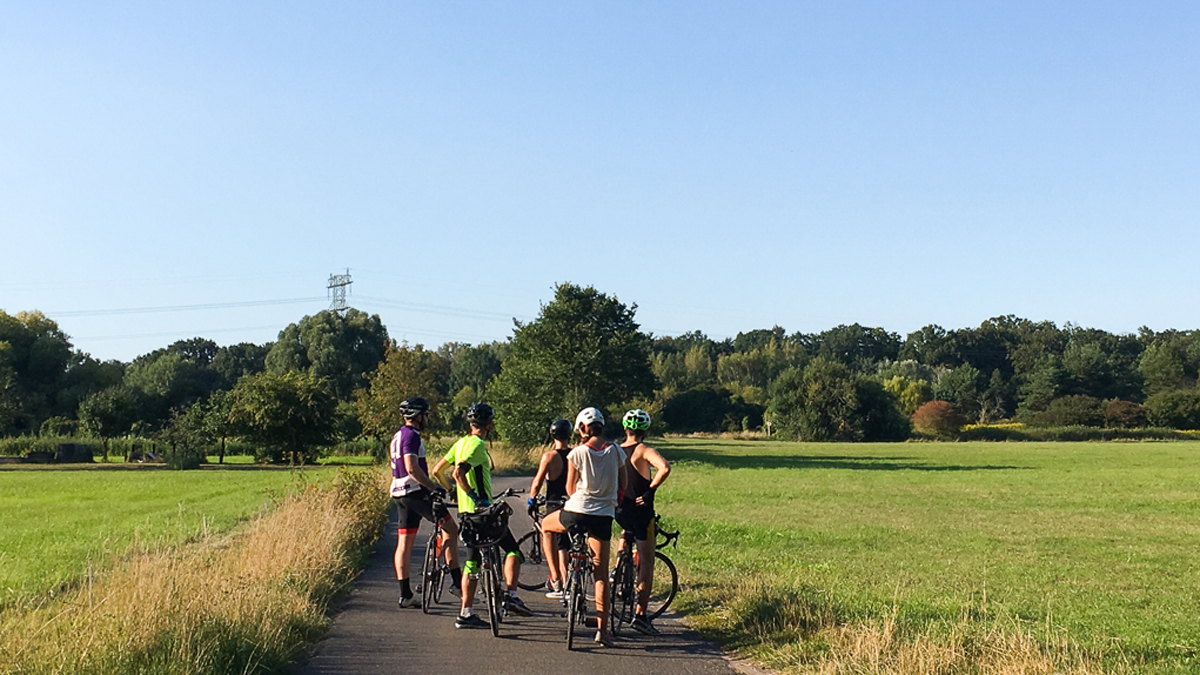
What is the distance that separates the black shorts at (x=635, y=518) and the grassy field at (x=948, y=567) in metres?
1.11

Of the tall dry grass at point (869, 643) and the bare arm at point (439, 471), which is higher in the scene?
the bare arm at point (439, 471)

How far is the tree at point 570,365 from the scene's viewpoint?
5722 cm

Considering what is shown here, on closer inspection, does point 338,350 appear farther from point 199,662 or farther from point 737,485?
point 199,662

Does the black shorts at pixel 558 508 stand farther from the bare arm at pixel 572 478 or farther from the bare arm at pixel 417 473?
the bare arm at pixel 417 473

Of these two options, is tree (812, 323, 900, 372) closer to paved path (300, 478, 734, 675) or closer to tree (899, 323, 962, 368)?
tree (899, 323, 962, 368)

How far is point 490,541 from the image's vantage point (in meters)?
9.22

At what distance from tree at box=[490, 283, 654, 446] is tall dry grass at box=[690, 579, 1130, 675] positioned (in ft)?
151

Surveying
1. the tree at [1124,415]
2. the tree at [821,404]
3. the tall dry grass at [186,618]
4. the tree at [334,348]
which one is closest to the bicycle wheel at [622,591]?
the tall dry grass at [186,618]

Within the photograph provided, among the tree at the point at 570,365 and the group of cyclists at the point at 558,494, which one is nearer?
the group of cyclists at the point at 558,494

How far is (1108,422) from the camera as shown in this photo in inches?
4395

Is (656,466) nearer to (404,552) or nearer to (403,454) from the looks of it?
(403,454)

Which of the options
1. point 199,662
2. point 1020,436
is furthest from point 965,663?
point 1020,436

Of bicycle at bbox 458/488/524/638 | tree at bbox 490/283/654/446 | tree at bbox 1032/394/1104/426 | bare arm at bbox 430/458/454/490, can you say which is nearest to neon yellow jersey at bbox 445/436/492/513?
bicycle at bbox 458/488/524/638

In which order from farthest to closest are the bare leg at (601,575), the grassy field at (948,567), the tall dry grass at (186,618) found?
the bare leg at (601,575), the grassy field at (948,567), the tall dry grass at (186,618)
